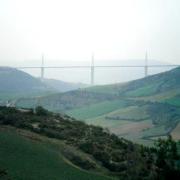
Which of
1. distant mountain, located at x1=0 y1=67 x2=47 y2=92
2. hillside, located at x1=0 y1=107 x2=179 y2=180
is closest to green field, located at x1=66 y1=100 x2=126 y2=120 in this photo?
distant mountain, located at x1=0 y1=67 x2=47 y2=92

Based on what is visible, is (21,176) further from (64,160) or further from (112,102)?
(112,102)

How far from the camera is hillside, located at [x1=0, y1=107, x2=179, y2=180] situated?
27688 mm

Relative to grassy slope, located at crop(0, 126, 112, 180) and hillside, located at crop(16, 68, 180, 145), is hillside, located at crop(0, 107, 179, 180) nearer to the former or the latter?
grassy slope, located at crop(0, 126, 112, 180)

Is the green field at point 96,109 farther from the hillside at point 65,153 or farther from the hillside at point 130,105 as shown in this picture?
the hillside at point 65,153

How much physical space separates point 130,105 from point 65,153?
88.3 m

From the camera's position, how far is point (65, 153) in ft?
112

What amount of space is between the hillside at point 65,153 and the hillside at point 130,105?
1608 inches

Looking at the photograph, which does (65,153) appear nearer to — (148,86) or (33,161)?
(33,161)

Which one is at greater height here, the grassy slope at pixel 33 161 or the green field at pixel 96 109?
the grassy slope at pixel 33 161

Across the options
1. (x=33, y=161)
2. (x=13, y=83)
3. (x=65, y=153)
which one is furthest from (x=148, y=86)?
(x=33, y=161)

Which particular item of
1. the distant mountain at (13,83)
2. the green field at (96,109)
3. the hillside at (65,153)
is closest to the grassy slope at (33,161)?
the hillside at (65,153)

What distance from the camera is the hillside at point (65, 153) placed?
27688mm

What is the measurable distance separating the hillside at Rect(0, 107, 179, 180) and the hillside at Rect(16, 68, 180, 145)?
40832mm

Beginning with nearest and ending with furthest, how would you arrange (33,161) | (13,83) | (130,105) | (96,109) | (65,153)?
(33,161) < (65,153) < (130,105) < (96,109) < (13,83)
